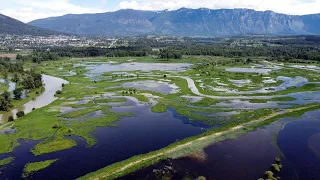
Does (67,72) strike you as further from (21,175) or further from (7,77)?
(21,175)

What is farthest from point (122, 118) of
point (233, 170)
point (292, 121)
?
point (292, 121)

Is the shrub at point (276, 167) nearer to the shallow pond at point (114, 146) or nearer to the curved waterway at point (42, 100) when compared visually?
the shallow pond at point (114, 146)

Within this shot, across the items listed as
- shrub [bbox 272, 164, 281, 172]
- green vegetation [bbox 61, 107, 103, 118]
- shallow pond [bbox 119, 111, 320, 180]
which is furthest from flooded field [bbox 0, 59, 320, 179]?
shrub [bbox 272, 164, 281, 172]

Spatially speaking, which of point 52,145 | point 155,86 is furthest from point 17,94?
point 155,86

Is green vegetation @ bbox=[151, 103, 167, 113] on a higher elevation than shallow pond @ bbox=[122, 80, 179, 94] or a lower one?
lower

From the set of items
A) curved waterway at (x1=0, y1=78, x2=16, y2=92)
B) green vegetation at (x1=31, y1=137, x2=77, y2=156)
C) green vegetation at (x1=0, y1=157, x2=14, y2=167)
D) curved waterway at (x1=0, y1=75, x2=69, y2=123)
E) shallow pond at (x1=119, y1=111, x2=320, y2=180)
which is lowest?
shallow pond at (x1=119, y1=111, x2=320, y2=180)

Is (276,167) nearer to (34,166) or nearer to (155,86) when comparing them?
(34,166)

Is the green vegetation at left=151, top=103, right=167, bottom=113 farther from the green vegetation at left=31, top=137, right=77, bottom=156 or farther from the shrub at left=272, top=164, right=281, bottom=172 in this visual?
the shrub at left=272, top=164, right=281, bottom=172

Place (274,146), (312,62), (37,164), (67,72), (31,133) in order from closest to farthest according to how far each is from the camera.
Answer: (37,164) < (274,146) < (31,133) < (67,72) < (312,62)
